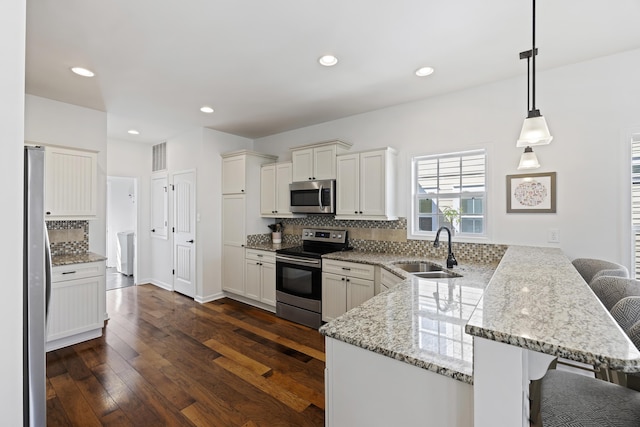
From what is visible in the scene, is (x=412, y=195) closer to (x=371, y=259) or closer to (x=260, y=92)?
(x=371, y=259)

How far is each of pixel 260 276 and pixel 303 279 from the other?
2.72 feet

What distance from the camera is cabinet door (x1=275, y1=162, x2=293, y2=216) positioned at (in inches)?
165

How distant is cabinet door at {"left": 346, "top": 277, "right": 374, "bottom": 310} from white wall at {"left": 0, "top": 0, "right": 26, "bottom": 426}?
101 inches

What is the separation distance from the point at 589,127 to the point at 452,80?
1.22 meters

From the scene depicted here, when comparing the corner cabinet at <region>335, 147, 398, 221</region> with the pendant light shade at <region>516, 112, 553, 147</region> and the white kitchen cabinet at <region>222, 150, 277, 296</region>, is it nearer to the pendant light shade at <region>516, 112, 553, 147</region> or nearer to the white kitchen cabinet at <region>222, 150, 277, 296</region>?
the white kitchen cabinet at <region>222, 150, 277, 296</region>

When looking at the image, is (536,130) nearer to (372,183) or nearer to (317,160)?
(372,183)

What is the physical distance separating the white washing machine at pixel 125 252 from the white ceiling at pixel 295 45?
336 centimetres

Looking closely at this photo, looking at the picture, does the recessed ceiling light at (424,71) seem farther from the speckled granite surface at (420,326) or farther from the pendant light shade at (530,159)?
the speckled granite surface at (420,326)

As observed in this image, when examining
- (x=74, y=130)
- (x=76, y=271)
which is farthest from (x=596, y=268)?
(x=74, y=130)

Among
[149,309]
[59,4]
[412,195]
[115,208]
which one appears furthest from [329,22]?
[115,208]

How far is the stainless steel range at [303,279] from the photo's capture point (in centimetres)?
342

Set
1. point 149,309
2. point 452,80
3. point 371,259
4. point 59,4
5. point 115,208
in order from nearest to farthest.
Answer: point 59,4
point 452,80
point 371,259
point 149,309
point 115,208

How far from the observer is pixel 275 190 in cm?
434

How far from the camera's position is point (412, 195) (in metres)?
3.41
